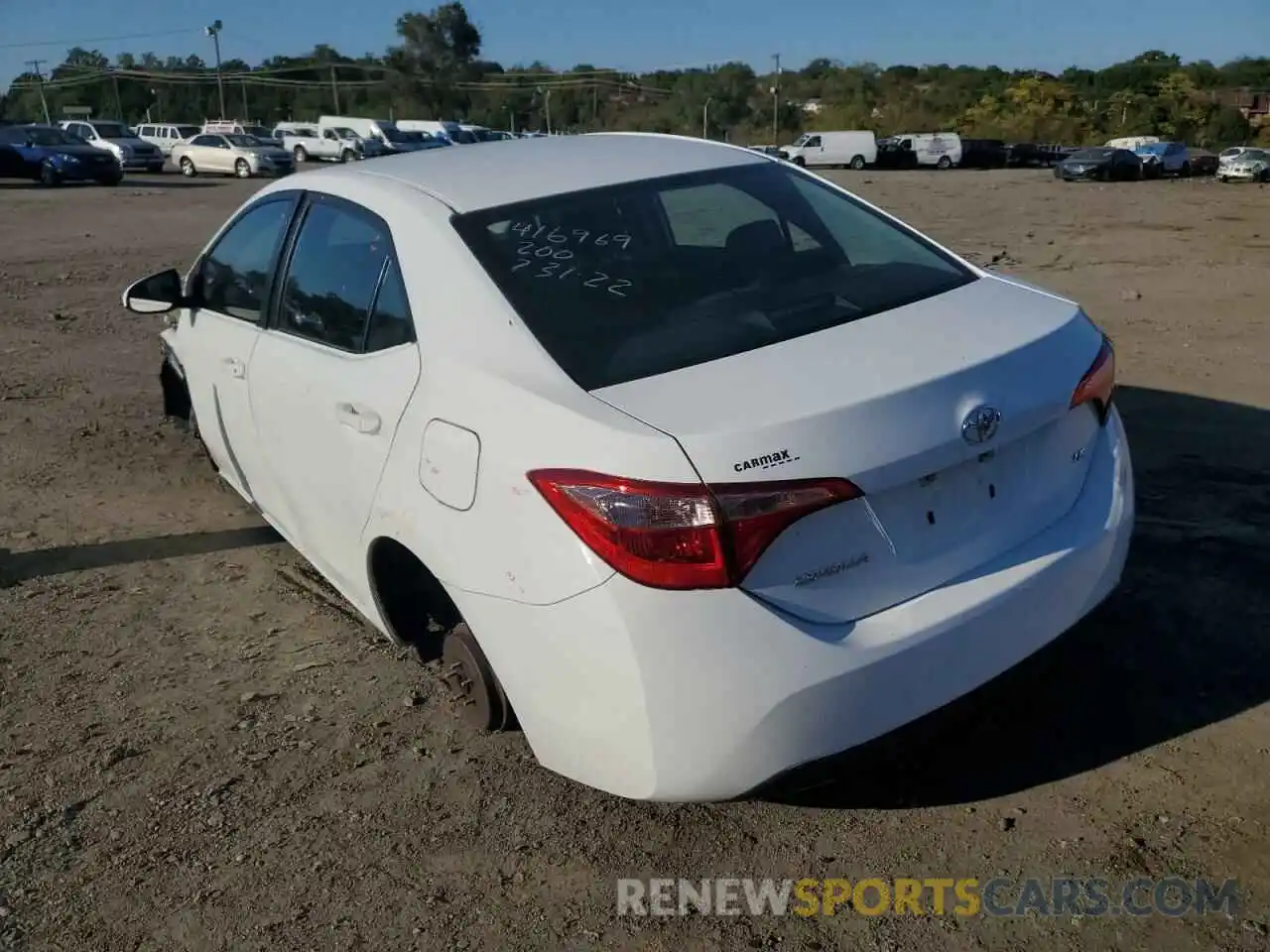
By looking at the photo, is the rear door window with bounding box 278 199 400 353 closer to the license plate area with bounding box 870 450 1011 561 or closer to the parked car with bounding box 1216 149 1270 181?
the license plate area with bounding box 870 450 1011 561

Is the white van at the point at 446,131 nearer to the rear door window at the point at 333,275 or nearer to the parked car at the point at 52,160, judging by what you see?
the parked car at the point at 52,160

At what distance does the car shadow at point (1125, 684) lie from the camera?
2.87 m

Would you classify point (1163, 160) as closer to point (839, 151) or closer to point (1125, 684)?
point (839, 151)

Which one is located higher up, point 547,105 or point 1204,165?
point 547,105

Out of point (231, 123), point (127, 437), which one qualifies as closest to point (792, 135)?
point (231, 123)

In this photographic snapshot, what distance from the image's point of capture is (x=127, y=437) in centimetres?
647

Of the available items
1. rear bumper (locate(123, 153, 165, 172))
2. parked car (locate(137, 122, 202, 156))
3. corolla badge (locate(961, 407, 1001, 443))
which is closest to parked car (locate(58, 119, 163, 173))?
rear bumper (locate(123, 153, 165, 172))

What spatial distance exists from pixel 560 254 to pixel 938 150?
53243 millimetres

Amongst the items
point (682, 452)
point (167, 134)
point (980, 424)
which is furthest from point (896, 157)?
point (682, 452)

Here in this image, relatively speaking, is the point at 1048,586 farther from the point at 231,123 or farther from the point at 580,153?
the point at 231,123

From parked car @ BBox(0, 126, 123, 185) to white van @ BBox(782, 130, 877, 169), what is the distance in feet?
99.9

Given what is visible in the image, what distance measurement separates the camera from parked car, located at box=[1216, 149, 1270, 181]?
38.7 metres

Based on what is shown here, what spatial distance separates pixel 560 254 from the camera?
10.2 ft

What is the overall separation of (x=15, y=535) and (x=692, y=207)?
135 inches
